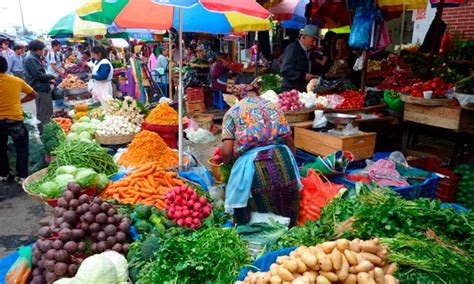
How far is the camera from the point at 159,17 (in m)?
5.77

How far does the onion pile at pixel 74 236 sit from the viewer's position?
9.14ft

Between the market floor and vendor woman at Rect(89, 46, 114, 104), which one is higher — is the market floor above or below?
below

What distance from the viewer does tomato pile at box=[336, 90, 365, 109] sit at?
595cm

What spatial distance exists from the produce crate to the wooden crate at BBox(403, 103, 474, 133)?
6.41 meters

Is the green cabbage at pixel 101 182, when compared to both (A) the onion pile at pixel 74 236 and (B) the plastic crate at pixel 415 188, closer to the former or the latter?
(A) the onion pile at pixel 74 236

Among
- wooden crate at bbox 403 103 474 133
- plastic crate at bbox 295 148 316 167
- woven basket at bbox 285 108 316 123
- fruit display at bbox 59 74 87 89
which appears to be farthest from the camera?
fruit display at bbox 59 74 87 89

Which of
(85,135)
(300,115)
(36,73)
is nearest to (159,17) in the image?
(85,135)

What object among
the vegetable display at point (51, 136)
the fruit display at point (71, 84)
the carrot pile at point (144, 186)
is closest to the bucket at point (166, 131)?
the carrot pile at point (144, 186)

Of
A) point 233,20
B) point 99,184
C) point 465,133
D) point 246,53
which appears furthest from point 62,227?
point 246,53

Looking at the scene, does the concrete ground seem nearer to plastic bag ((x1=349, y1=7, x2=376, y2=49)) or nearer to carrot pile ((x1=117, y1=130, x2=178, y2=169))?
carrot pile ((x1=117, y1=130, x2=178, y2=169))

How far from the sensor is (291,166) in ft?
11.4

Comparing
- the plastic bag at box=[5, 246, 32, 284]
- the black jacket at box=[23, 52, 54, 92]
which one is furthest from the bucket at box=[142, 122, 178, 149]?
the black jacket at box=[23, 52, 54, 92]

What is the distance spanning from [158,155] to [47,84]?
5.38m

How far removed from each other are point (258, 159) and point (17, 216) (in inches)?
153
